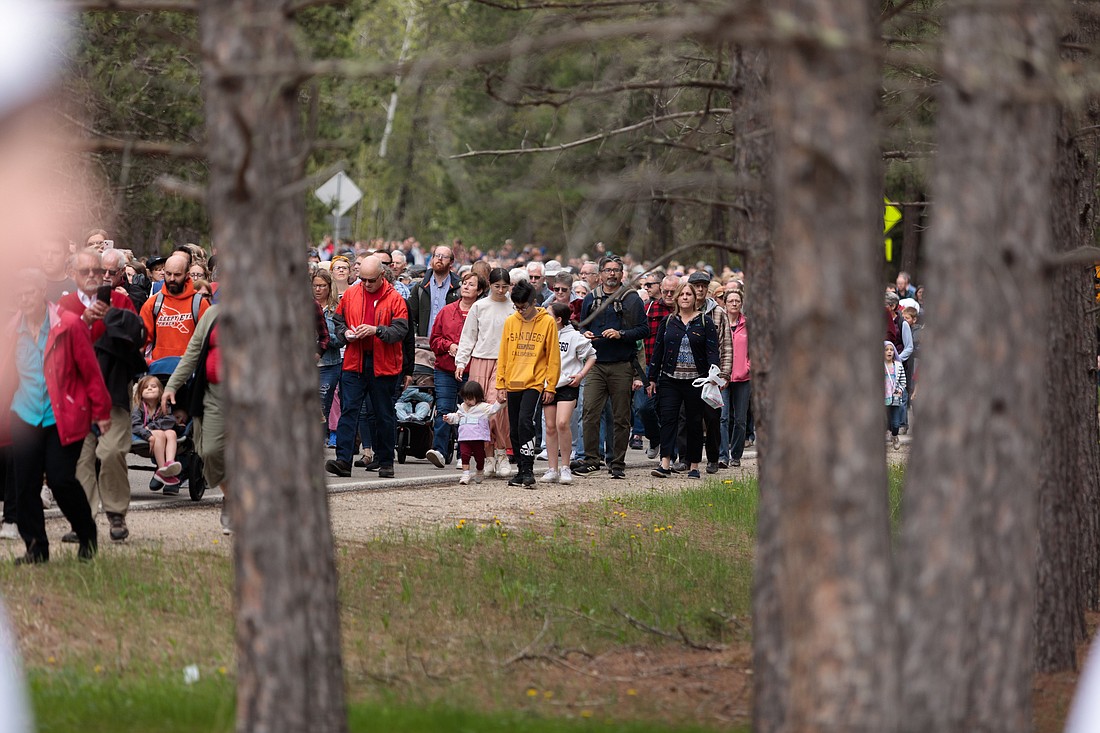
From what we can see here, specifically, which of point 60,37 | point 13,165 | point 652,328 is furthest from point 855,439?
point 60,37

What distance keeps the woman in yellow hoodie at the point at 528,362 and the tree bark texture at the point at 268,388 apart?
8.80m

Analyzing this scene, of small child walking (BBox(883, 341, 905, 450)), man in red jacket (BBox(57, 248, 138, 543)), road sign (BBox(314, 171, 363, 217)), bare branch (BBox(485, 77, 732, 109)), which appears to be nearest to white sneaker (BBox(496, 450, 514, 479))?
man in red jacket (BBox(57, 248, 138, 543))

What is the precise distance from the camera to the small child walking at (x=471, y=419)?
1425cm

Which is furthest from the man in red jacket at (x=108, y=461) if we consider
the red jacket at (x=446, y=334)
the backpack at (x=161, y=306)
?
the red jacket at (x=446, y=334)

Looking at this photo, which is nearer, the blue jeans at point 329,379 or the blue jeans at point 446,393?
the blue jeans at point 329,379

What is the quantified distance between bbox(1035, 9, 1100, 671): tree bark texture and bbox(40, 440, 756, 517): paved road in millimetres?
6490

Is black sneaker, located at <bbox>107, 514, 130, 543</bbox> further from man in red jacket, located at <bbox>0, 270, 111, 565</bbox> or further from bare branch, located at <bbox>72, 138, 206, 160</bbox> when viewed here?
bare branch, located at <bbox>72, 138, 206, 160</bbox>

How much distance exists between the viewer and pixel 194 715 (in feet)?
22.0

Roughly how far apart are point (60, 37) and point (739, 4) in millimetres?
17466

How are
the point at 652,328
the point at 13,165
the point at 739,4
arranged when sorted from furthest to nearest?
the point at 652,328, the point at 13,165, the point at 739,4

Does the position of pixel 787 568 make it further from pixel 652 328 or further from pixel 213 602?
pixel 652 328

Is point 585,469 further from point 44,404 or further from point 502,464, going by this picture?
point 44,404

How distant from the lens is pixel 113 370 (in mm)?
10688

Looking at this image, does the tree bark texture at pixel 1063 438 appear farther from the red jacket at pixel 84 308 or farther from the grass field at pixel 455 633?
the red jacket at pixel 84 308
